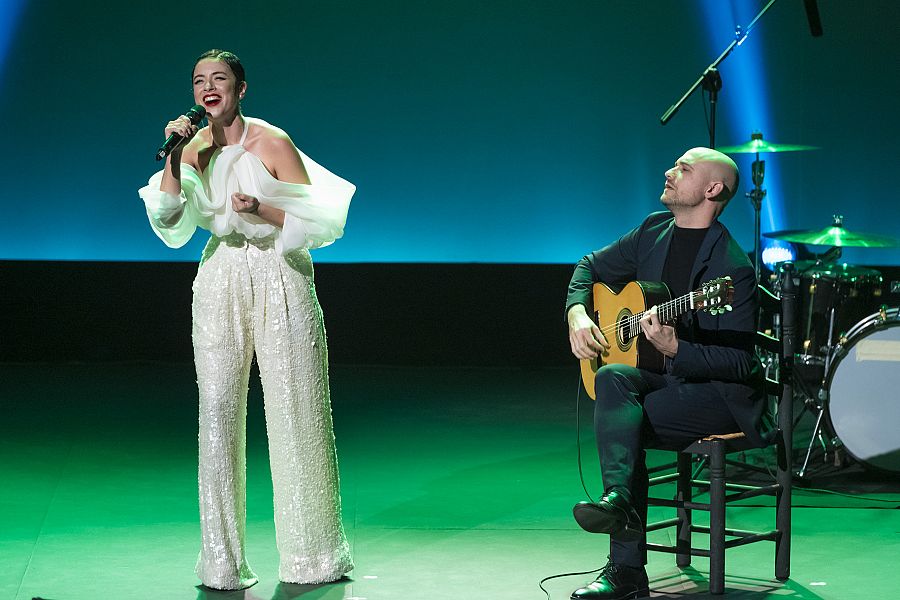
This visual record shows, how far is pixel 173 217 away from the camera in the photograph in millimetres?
3732

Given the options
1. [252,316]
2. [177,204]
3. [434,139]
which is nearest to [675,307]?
[252,316]

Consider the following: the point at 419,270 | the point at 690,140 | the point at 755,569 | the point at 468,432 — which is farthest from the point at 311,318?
the point at 690,140

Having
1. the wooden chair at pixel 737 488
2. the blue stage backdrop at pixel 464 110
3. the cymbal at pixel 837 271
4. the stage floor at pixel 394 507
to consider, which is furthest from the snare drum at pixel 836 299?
the blue stage backdrop at pixel 464 110

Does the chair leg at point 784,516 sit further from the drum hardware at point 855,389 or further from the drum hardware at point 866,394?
the drum hardware at point 866,394

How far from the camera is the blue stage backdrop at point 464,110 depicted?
9.03 metres

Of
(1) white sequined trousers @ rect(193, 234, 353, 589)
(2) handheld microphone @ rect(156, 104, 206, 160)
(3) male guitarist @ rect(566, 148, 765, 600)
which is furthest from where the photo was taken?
(1) white sequined trousers @ rect(193, 234, 353, 589)

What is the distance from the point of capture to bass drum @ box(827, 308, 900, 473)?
215 inches

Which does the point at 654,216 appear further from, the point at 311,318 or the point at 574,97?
the point at 574,97

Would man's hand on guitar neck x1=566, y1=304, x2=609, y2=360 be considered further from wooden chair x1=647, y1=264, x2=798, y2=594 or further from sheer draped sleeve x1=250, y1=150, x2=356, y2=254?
sheer draped sleeve x1=250, y1=150, x2=356, y2=254

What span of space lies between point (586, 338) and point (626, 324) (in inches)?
5.3

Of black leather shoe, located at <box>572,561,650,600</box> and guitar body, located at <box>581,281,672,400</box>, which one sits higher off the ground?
guitar body, located at <box>581,281,672,400</box>

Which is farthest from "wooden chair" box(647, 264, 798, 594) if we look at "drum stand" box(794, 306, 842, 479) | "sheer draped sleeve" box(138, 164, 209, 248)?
"sheer draped sleeve" box(138, 164, 209, 248)

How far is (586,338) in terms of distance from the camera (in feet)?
12.8

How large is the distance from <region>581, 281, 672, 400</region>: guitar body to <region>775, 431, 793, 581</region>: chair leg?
0.51 metres
